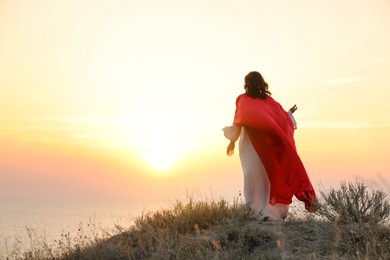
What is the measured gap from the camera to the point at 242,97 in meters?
12.1

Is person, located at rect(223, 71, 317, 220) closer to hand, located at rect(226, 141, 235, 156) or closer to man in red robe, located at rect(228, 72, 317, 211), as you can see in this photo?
man in red robe, located at rect(228, 72, 317, 211)

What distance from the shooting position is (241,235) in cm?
983

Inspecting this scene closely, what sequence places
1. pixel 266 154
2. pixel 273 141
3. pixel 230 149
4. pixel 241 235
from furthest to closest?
1. pixel 230 149
2. pixel 273 141
3. pixel 266 154
4. pixel 241 235

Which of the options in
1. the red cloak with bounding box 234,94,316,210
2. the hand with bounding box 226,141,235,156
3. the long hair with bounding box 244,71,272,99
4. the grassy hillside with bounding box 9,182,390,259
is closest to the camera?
the grassy hillside with bounding box 9,182,390,259

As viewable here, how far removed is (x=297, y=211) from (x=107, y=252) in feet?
11.5

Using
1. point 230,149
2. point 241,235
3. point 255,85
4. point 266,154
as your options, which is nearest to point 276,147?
point 266,154

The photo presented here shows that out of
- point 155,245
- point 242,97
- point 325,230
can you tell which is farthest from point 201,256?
point 242,97

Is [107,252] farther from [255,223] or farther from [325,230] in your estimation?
[325,230]

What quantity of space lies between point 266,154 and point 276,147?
25cm

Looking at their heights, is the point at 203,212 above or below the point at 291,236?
above

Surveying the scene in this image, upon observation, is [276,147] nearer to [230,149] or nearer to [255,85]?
[230,149]

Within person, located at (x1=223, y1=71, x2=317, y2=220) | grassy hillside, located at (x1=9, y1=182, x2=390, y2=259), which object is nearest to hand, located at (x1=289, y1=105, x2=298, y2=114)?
person, located at (x1=223, y1=71, x2=317, y2=220)

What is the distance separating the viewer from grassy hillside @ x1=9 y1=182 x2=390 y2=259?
9203 mm

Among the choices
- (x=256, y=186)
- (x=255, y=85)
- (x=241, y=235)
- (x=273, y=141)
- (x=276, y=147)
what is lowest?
(x=241, y=235)
